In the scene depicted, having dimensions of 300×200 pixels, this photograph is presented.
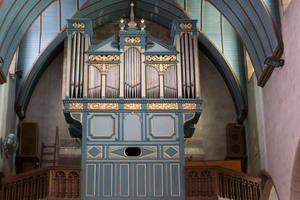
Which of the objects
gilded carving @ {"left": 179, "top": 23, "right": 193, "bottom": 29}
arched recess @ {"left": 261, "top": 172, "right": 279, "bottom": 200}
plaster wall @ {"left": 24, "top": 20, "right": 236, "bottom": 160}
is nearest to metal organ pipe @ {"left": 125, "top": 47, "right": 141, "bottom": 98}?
gilded carving @ {"left": 179, "top": 23, "right": 193, "bottom": 29}

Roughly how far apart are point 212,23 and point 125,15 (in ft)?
14.4

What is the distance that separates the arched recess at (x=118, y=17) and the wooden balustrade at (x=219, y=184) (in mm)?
4787

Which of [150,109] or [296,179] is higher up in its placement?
[150,109]

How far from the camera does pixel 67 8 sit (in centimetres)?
2383

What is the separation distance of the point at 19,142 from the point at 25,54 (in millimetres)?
3677

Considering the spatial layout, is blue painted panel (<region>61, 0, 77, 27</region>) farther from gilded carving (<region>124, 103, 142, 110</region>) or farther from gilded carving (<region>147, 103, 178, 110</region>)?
gilded carving (<region>147, 103, 178, 110</region>)

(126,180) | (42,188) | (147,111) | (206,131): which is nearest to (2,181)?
(42,188)

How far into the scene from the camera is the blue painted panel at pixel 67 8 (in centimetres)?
2372

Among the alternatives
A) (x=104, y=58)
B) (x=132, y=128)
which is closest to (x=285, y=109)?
(x=132, y=128)

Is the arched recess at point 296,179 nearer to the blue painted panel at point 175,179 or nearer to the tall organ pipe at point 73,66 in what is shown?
the blue painted panel at point 175,179

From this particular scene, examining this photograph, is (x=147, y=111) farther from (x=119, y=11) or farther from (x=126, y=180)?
(x=119, y=11)

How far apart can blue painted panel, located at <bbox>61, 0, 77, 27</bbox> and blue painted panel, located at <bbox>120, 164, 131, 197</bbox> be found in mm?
7776

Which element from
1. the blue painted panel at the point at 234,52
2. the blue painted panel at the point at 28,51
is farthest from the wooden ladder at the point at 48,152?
the blue painted panel at the point at 234,52

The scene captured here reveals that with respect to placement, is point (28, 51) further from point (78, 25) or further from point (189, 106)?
point (189, 106)
